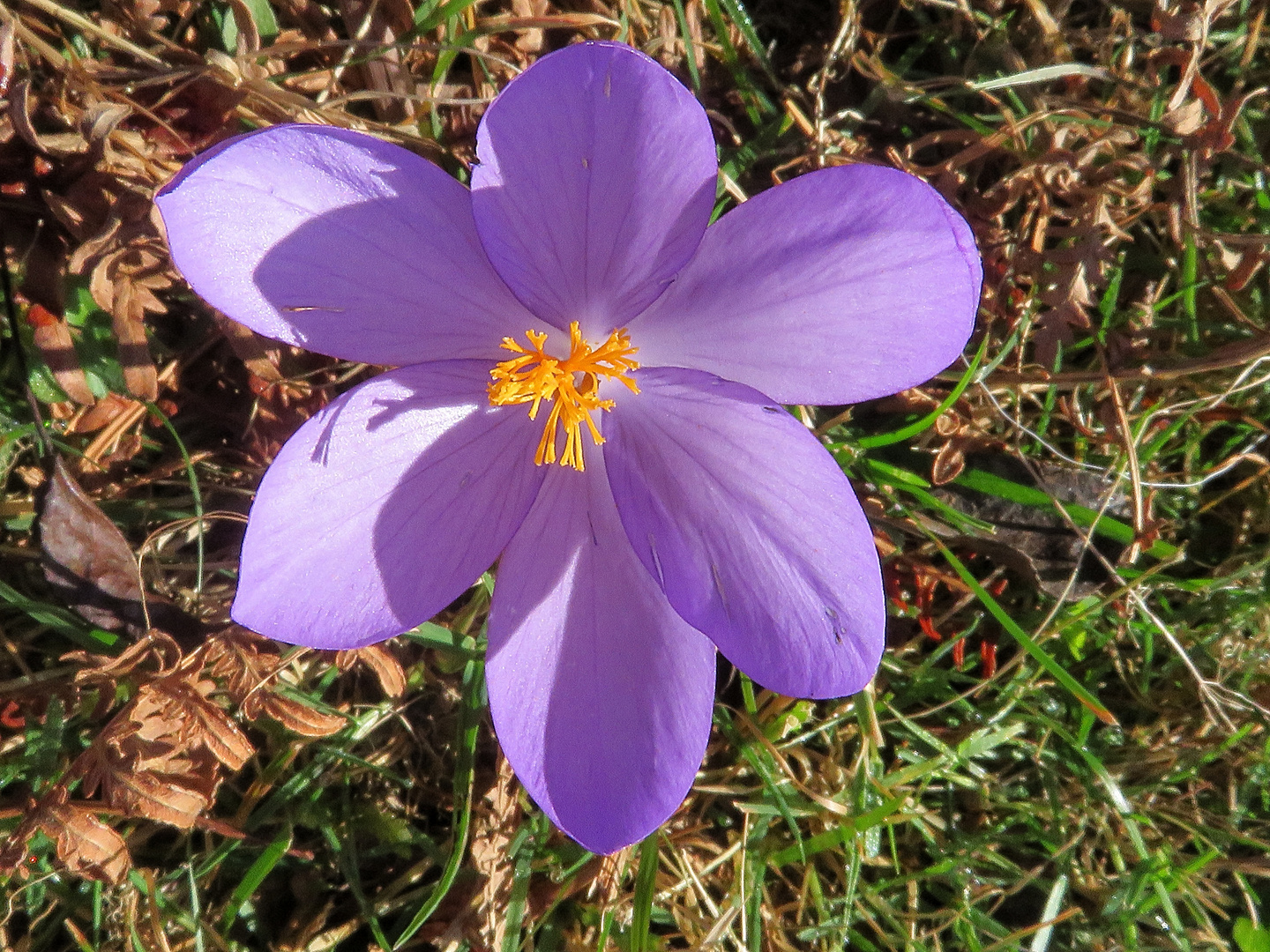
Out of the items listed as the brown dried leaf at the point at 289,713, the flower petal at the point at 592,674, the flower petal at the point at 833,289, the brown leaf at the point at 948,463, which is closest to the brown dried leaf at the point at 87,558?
the brown dried leaf at the point at 289,713

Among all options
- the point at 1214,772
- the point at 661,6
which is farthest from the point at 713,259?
the point at 1214,772

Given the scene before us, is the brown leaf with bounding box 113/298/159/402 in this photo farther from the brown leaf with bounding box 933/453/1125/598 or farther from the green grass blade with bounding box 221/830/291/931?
the brown leaf with bounding box 933/453/1125/598

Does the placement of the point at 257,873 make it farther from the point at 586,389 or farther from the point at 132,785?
the point at 586,389

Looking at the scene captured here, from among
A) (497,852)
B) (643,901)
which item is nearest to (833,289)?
(643,901)

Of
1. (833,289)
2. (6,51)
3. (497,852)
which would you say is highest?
(6,51)

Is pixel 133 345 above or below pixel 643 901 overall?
above

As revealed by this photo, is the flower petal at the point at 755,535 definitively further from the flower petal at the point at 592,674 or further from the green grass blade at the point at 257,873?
the green grass blade at the point at 257,873

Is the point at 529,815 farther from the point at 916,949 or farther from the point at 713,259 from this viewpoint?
the point at 713,259
